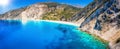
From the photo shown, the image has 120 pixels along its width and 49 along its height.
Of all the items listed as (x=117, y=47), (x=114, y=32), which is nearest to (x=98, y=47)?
(x=117, y=47)

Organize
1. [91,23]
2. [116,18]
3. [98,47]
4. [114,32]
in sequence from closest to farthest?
[98,47] → [114,32] → [116,18] → [91,23]

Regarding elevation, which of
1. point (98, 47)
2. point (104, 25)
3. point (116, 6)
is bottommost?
point (98, 47)

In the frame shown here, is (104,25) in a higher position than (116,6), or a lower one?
lower

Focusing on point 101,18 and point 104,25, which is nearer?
point 104,25

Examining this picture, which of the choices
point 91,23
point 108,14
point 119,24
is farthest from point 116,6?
point 91,23

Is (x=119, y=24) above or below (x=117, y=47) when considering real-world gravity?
above

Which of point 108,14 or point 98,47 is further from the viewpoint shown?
point 108,14

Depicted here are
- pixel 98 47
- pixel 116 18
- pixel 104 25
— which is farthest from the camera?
pixel 104 25

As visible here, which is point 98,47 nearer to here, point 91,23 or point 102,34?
point 102,34

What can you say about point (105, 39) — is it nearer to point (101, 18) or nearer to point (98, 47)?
point (98, 47)
